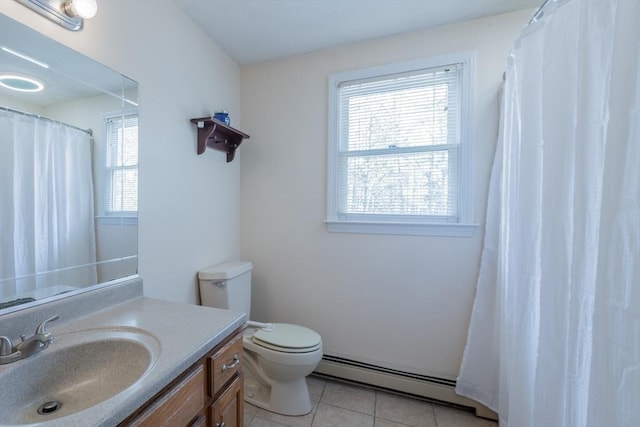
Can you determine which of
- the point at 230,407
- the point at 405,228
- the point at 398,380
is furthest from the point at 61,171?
the point at 398,380

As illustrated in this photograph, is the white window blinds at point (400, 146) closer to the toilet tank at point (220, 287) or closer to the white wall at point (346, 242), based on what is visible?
the white wall at point (346, 242)

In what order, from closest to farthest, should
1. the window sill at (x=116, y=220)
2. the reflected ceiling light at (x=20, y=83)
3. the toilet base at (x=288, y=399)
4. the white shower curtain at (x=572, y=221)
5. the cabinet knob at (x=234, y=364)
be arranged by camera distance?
the white shower curtain at (x=572, y=221), the reflected ceiling light at (x=20, y=83), the cabinet knob at (x=234, y=364), the window sill at (x=116, y=220), the toilet base at (x=288, y=399)

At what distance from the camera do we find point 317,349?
4.93ft

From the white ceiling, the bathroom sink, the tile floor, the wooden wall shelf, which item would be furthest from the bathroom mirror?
the tile floor

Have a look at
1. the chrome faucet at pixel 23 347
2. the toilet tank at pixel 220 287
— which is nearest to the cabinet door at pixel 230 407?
the chrome faucet at pixel 23 347

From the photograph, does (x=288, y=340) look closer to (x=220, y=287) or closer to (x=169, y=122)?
A: (x=220, y=287)

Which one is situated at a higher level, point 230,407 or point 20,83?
point 20,83

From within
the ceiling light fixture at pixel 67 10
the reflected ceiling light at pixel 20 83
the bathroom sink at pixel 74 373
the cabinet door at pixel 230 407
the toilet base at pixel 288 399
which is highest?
the ceiling light fixture at pixel 67 10

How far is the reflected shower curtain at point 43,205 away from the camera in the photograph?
0.82m

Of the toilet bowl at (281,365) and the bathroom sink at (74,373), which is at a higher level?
the bathroom sink at (74,373)

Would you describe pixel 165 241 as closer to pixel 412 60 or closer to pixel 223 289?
pixel 223 289

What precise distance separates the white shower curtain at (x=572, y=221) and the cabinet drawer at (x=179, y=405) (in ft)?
3.33

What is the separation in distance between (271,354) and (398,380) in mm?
886

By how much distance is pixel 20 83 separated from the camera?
85 cm
